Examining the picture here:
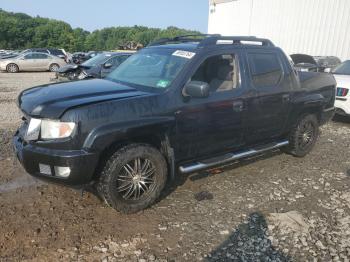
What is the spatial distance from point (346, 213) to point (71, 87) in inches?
140

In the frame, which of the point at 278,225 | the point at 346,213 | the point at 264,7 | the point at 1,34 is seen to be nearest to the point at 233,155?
the point at 278,225

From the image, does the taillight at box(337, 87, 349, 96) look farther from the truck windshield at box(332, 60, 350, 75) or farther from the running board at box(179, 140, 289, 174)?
the running board at box(179, 140, 289, 174)

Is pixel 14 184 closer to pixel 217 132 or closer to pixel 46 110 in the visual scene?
pixel 46 110

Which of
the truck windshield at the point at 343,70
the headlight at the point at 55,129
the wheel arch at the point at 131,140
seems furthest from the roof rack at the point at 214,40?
the truck windshield at the point at 343,70

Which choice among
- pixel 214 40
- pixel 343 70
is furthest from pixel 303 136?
pixel 343 70

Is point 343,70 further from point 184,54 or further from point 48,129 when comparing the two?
point 48,129

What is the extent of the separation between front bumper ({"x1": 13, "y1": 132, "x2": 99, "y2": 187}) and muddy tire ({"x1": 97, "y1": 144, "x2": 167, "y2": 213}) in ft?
0.66

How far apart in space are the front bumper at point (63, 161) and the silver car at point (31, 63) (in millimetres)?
20800

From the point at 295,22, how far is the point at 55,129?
20487 millimetres

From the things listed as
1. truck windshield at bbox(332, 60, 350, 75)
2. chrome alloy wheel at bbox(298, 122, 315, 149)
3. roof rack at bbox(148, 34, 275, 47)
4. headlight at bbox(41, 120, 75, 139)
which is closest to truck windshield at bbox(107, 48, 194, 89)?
roof rack at bbox(148, 34, 275, 47)

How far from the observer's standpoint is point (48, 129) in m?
3.55

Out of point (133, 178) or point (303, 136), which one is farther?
point (303, 136)

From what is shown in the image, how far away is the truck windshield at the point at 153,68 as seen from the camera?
4328 millimetres

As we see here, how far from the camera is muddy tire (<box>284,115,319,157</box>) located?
19.2ft
